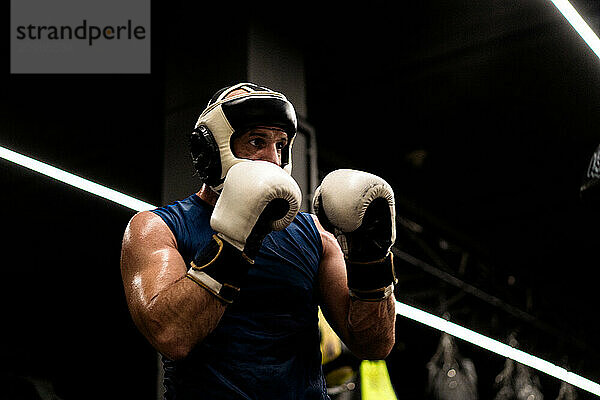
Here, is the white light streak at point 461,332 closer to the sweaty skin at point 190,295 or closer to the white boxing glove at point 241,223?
the sweaty skin at point 190,295

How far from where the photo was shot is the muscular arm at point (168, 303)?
136 cm

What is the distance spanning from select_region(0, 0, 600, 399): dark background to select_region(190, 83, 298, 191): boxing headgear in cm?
164

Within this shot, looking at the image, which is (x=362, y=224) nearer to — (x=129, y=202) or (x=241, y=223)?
(x=241, y=223)

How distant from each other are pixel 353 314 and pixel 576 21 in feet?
6.34

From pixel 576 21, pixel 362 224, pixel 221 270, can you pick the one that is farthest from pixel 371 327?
pixel 576 21

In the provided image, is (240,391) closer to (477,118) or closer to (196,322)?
(196,322)

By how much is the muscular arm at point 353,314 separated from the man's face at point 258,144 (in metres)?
0.28

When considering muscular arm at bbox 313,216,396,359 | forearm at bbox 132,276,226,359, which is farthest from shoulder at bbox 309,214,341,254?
forearm at bbox 132,276,226,359

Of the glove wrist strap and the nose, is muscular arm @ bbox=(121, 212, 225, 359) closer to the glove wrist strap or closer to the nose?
the glove wrist strap

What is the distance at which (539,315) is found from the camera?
26.3ft

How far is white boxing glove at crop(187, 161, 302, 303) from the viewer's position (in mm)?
1379

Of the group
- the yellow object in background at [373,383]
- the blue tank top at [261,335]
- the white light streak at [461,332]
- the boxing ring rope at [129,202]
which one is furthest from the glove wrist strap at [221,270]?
the white light streak at [461,332]

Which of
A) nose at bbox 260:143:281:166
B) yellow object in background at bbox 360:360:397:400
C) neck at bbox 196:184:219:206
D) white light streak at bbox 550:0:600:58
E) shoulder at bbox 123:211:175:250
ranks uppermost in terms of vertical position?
white light streak at bbox 550:0:600:58

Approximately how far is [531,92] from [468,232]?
8.76 ft
